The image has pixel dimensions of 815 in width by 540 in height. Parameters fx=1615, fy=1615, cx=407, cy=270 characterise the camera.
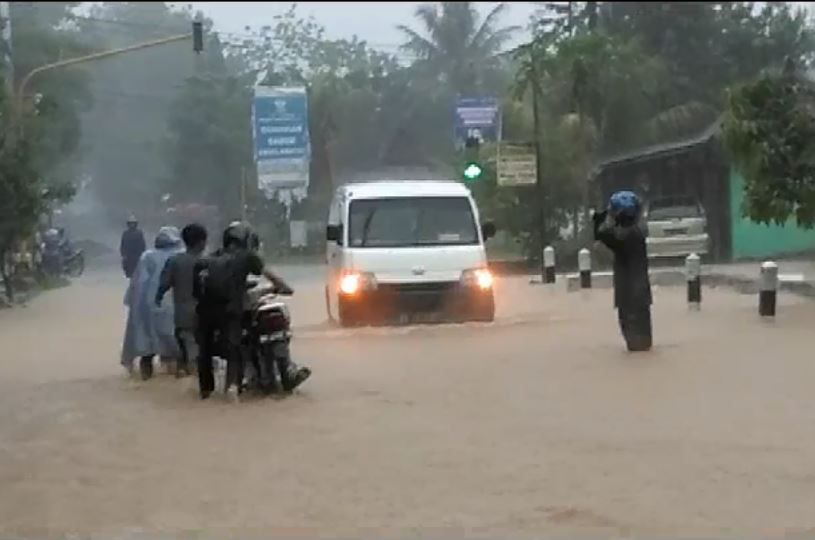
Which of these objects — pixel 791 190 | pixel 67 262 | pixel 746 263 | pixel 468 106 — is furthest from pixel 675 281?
pixel 67 262

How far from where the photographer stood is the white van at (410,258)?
2002cm

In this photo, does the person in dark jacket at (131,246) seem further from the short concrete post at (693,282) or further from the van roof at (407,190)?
the short concrete post at (693,282)

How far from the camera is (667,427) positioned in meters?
11.2

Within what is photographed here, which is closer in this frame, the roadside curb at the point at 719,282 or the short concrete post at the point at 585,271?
the roadside curb at the point at 719,282

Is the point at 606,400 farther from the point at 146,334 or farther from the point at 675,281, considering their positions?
the point at 675,281

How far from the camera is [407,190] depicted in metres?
21.5

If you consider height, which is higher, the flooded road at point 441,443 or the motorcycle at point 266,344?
the motorcycle at point 266,344

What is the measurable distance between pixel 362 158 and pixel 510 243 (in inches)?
769

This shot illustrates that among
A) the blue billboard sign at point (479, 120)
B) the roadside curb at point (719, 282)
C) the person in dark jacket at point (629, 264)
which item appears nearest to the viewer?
the person in dark jacket at point (629, 264)

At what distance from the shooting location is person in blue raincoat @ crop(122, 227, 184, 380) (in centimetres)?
1541

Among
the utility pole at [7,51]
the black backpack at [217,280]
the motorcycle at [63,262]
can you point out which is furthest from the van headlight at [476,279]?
the motorcycle at [63,262]

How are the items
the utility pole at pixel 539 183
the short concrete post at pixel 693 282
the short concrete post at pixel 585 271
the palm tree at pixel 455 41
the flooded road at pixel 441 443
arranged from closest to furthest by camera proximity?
the flooded road at pixel 441 443, the short concrete post at pixel 693 282, the short concrete post at pixel 585 271, the utility pole at pixel 539 183, the palm tree at pixel 455 41

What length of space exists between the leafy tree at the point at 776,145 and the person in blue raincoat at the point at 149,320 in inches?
342

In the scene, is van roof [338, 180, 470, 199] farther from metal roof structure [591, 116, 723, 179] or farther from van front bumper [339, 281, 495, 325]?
metal roof structure [591, 116, 723, 179]
